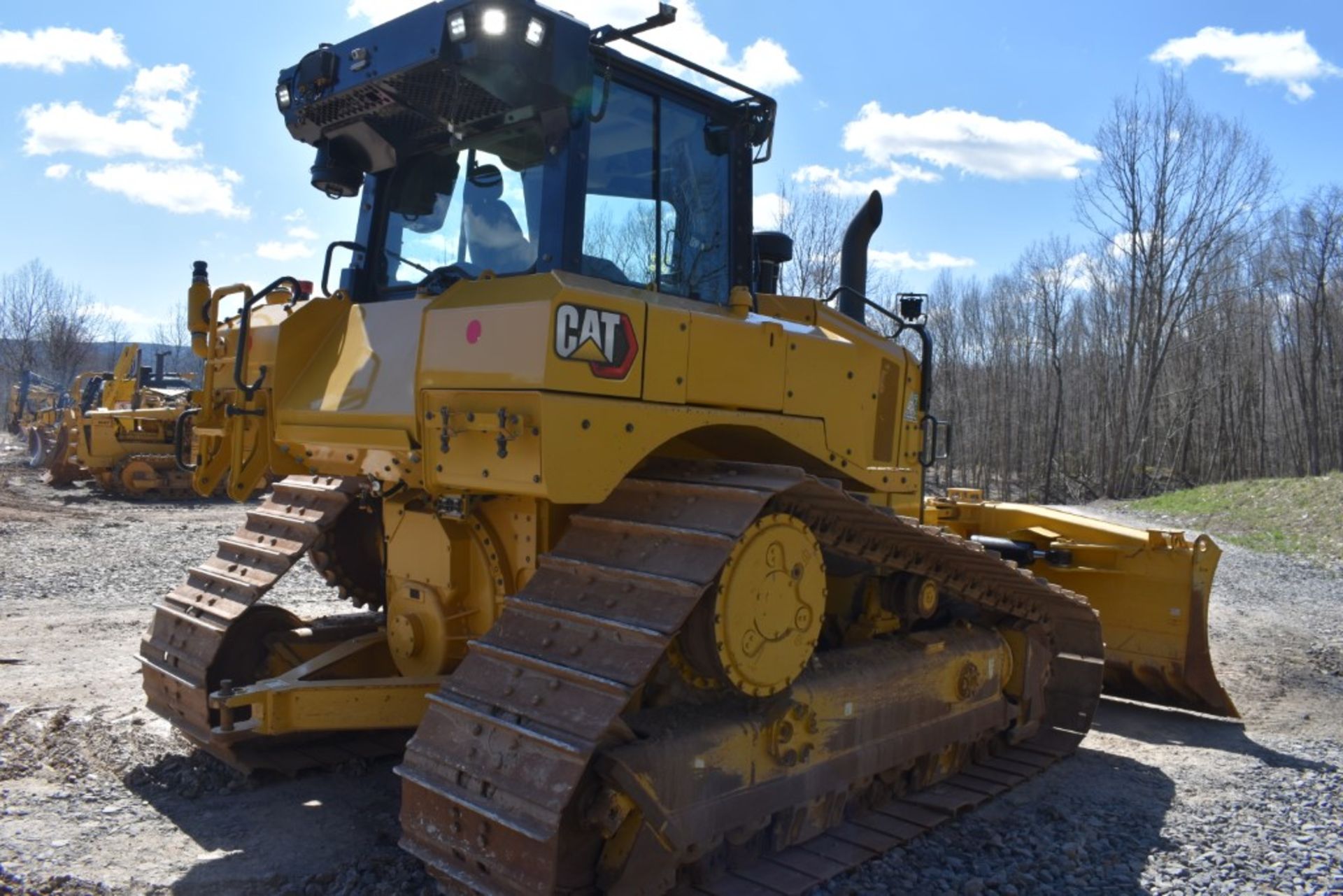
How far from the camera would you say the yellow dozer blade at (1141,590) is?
653 cm

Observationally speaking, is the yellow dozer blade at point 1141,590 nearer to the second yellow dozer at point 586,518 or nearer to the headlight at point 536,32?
the second yellow dozer at point 586,518

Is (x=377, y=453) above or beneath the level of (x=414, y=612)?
above

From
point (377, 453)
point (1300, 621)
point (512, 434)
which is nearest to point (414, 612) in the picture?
point (377, 453)

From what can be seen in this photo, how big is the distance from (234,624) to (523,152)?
2667 millimetres

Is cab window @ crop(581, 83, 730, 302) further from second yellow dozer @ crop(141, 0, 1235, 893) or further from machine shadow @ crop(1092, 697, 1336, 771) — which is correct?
machine shadow @ crop(1092, 697, 1336, 771)

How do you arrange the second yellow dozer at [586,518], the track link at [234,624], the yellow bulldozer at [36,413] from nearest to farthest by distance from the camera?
the second yellow dozer at [586,518] < the track link at [234,624] < the yellow bulldozer at [36,413]

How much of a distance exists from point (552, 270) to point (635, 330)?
0.46 m

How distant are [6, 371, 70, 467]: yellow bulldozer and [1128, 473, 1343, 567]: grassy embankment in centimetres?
2573

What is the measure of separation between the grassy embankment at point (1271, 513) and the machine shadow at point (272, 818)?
15.6 meters

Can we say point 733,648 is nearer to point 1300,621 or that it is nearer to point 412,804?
point 412,804

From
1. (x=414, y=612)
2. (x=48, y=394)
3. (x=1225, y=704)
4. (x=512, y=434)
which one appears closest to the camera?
(x=512, y=434)

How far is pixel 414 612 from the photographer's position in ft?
15.5

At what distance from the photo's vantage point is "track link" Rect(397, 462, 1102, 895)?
3.02m

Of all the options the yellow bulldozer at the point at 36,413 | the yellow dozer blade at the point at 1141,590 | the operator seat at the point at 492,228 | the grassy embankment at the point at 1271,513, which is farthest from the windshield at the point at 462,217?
the yellow bulldozer at the point at 36,413
